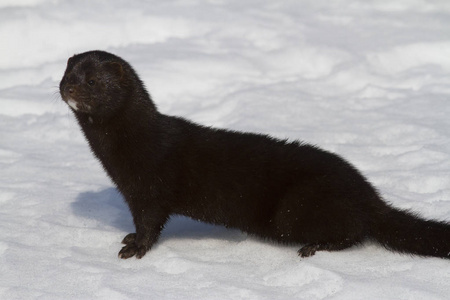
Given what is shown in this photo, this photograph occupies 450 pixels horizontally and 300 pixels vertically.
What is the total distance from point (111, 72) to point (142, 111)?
1.18ft

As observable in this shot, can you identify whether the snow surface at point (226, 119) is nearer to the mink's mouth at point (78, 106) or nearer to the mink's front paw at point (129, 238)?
the mink's front paw at point (129, 238)

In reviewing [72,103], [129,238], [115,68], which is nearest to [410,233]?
[129,238]

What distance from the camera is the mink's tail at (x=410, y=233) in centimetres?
466

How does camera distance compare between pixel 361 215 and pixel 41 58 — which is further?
pixel 41 58

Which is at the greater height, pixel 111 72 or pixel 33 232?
→ pixel 111 72

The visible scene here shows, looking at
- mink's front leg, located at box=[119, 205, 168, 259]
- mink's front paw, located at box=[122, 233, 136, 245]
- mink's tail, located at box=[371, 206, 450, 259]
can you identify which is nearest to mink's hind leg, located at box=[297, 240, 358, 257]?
mink's tail, located at box=[371, 206, 450, 259]

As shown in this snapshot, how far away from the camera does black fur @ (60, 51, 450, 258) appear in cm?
484

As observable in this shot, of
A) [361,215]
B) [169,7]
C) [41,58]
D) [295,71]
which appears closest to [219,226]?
[361,215]

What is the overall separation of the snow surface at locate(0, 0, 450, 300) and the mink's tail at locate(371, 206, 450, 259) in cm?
10

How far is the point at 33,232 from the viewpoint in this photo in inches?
210

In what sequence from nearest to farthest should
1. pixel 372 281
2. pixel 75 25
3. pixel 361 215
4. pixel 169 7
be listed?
pixel 372 281 → pixel 361 215 → pixel 75 25 → pixel 169 7

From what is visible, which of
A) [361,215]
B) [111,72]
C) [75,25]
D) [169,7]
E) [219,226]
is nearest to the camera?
[361,215]

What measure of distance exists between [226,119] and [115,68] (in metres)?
2.93

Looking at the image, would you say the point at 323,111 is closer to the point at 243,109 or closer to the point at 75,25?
the point at 243,109
